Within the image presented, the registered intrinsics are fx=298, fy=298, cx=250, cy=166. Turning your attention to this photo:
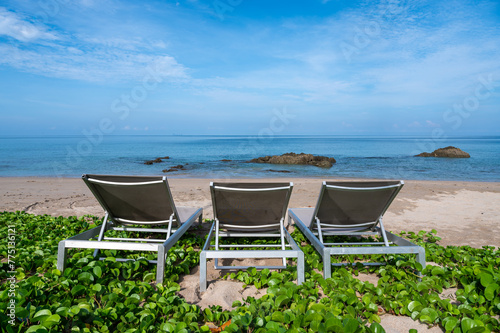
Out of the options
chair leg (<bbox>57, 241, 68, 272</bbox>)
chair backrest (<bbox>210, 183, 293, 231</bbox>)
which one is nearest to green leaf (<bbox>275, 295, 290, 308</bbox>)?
chair backrest (<bbox>210, 183, 293, 231</bbox>)

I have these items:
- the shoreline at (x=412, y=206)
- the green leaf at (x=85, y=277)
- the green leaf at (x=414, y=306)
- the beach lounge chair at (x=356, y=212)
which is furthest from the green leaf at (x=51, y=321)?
the shoreline at (x=412, y=206)

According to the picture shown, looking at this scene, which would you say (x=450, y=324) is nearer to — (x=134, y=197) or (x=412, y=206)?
(x=134, y=197)

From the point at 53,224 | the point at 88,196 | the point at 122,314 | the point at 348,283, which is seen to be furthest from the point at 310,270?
the point at 88,196

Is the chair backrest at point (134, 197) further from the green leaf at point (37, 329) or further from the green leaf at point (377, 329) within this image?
the green leaf at point (377, 329)

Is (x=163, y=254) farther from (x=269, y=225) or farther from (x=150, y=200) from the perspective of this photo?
(x=269, y=225)

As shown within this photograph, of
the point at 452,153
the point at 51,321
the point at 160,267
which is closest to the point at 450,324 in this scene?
the point at 160,267

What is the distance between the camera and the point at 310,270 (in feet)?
10.5

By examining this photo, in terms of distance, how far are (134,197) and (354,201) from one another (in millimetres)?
2543

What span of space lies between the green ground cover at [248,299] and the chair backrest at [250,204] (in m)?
0.60

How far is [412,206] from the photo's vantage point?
7.25 meters

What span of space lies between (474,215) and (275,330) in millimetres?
6284

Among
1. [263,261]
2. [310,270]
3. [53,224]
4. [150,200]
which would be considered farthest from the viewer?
[53,224]

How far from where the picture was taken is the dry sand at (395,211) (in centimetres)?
271

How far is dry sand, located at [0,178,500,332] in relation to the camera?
8.90ft
